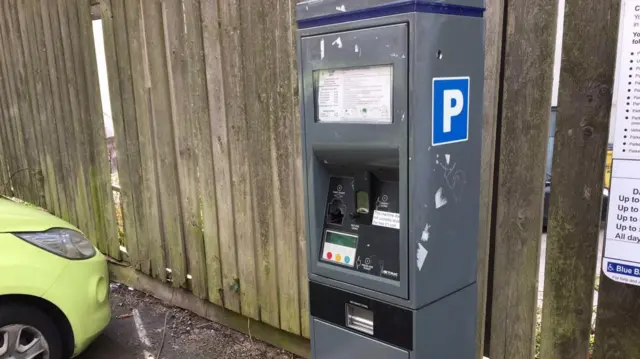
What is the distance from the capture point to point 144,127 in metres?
4.18

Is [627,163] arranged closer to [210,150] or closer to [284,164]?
[284,164]

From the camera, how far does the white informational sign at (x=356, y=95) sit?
1.71m

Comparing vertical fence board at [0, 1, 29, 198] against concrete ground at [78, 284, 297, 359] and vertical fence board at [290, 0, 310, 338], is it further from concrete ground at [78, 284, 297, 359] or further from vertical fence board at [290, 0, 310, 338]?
vertical fence board at [290, 0, 310, 338]

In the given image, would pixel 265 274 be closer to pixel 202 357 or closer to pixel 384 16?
pixel 202 357

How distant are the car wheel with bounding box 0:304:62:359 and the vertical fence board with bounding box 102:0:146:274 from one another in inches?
56.4

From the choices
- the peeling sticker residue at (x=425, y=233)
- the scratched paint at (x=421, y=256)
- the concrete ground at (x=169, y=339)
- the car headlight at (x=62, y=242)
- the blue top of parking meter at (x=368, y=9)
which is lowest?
the concrete ground at (x=169, y=339)

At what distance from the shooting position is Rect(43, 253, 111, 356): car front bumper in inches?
125

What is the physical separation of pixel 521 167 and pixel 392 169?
0.79 m

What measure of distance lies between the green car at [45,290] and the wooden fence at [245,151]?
34.7 inches

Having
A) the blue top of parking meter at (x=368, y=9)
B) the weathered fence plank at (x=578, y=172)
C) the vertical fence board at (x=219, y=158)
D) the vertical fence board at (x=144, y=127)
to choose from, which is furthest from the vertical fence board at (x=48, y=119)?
the weathered fence plank at (x=578, y=172)

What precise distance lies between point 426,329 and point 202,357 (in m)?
2.26

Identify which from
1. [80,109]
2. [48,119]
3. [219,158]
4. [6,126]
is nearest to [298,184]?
[219,158]

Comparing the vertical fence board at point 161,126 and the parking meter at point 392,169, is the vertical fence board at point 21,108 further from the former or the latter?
the parking meter at point 392,169

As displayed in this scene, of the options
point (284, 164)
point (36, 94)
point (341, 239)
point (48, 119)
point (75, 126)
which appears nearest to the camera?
point (341, 239)
